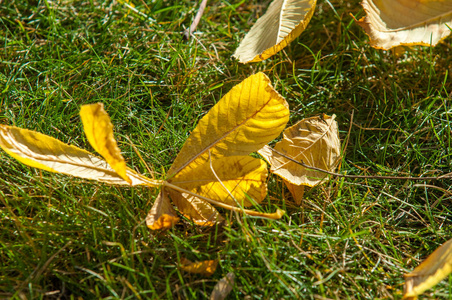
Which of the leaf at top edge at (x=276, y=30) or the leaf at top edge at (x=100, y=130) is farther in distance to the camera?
the leaf at top edge at (x=276, y=30)

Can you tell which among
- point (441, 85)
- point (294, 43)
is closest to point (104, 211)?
point (294, 43)

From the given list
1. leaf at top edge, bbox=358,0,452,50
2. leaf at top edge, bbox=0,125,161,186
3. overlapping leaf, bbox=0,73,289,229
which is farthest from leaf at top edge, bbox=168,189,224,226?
leaf at top edge, bbox=358,0,452,50

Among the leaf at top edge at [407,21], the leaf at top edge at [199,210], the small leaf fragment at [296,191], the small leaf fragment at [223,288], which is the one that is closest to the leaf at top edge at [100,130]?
the leaf at top edge at [199,210]

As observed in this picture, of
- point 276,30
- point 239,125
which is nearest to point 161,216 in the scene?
point 239,125

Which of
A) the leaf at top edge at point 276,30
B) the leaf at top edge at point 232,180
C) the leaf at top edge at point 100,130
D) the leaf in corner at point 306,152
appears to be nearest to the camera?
the leaf at top edge at point 100,130

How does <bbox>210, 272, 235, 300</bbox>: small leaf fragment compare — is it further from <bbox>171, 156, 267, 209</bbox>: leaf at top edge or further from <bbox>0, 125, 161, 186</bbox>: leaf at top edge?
<bbox>0, 125, 161, 186</bbox>: leaf at top edge

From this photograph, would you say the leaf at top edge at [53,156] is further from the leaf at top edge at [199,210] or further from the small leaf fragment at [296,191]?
the small leaf fragment at [296,191]

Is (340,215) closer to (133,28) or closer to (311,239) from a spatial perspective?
(311,239)
